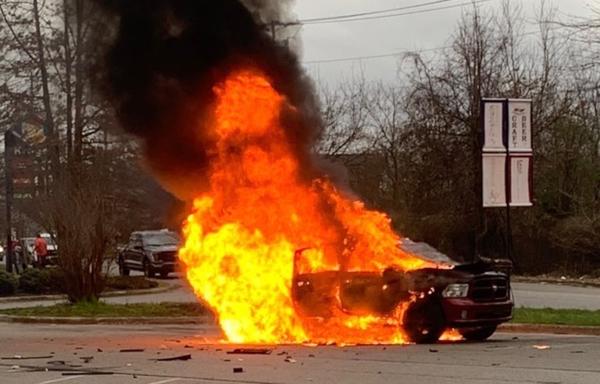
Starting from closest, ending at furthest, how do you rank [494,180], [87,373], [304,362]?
[87,373]
[304,362]
[494,180]

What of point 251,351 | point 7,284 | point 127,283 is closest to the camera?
point 251,351

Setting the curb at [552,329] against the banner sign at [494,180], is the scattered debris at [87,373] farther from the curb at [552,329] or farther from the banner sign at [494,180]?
the banner sign at [494,180]

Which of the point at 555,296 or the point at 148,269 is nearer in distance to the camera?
the point at 555,296

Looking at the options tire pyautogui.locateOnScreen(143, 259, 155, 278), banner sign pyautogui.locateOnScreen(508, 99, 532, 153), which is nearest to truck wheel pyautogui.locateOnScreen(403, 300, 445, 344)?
banner sign pyautogui.locateOnScreen(508, 99, 532, 153)

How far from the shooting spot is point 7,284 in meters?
30.7

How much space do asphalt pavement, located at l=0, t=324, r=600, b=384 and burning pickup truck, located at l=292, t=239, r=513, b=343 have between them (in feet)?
1.40

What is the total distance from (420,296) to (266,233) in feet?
9.47

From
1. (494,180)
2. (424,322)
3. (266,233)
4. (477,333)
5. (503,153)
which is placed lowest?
(477,333)

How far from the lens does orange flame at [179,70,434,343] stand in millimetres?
16312

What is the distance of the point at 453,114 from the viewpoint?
A: 41.3 meters

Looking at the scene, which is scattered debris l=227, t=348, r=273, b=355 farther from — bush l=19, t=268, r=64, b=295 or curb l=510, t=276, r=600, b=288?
curb l=510, t=276, r=600, b=288

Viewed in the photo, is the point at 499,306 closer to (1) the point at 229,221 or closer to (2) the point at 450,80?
(1) the point at 229,221

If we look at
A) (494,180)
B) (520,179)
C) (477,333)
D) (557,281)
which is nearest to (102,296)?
(494,180)

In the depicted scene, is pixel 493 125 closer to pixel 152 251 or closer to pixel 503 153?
pixel 503 153
